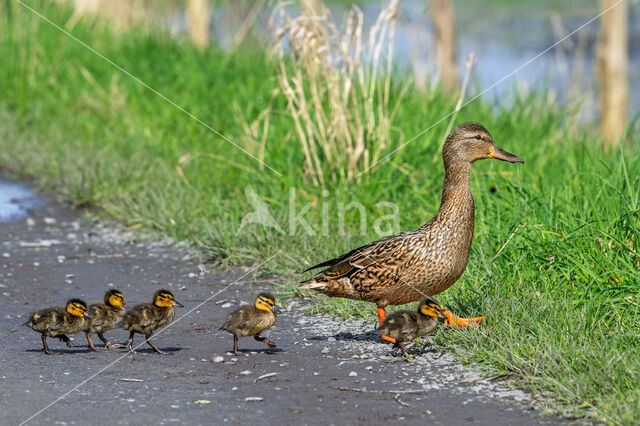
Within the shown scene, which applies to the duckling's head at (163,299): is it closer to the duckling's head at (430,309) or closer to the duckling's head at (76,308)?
the duckling's head at (76,308)

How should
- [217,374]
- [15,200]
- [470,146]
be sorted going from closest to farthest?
[217,374]
[470,146]
[15,200]

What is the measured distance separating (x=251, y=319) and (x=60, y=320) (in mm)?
1112

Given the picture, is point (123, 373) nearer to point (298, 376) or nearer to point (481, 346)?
point (298, 376)

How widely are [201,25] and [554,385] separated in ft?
38.1

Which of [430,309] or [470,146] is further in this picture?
[470,146]

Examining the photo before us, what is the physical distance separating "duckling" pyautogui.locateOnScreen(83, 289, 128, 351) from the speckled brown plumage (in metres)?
1.13

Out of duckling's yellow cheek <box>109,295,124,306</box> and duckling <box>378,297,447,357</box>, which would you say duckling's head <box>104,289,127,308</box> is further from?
duckling <box>378,297,447,357</box>

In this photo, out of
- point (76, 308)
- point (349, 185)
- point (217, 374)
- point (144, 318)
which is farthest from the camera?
point (349, 185)

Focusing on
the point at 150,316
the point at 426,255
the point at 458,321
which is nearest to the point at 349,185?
the point at 426,255

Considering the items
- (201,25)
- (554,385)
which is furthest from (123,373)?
(201,25)

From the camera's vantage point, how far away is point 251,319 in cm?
513

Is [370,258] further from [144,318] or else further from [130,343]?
[130,343]

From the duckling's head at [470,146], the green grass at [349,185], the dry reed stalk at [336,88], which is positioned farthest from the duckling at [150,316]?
the dry reed stalk at [336,88]

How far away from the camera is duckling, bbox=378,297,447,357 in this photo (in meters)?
4.94
